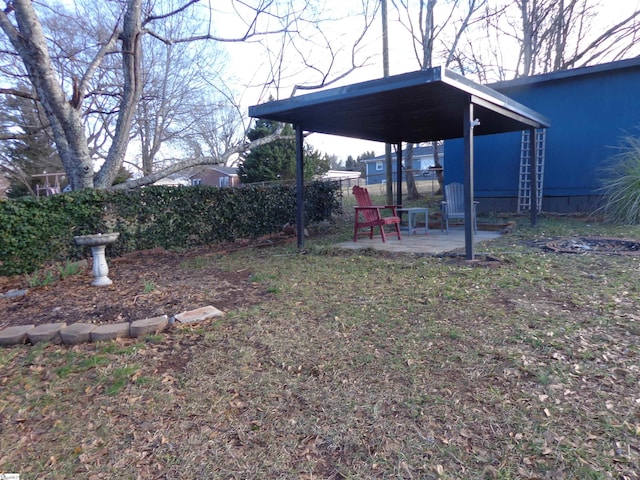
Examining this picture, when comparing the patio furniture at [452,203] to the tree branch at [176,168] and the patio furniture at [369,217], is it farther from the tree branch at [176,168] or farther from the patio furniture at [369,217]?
the tree branch at [176,168]

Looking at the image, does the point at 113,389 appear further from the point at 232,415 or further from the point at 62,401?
the point at 232,415

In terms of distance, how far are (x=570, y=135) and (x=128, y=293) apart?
9.86 meters

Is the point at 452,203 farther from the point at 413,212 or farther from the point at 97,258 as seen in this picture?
the point at 97,258

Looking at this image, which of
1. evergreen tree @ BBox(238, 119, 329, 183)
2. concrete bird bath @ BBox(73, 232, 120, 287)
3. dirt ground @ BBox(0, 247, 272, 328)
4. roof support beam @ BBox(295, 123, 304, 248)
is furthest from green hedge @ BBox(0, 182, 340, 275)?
evergreen tree @ BBox(238, 119, 329, 183)

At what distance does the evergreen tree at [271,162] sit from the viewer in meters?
18.0

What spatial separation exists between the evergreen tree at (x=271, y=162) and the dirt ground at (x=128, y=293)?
12766 mm

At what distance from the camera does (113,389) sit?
7.41 feet

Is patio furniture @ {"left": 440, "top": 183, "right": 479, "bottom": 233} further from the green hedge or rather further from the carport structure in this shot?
the green hedge

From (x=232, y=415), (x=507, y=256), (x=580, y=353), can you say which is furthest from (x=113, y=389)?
(x=507, y=256)

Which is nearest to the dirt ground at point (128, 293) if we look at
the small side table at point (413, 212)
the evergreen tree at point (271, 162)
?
the small side table at point (413, 212)

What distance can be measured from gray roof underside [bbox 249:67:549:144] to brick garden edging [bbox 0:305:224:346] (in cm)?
344

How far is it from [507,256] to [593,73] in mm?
6488

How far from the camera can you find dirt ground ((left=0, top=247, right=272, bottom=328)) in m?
3.49

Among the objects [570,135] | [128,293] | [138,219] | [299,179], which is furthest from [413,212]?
[128,293]
